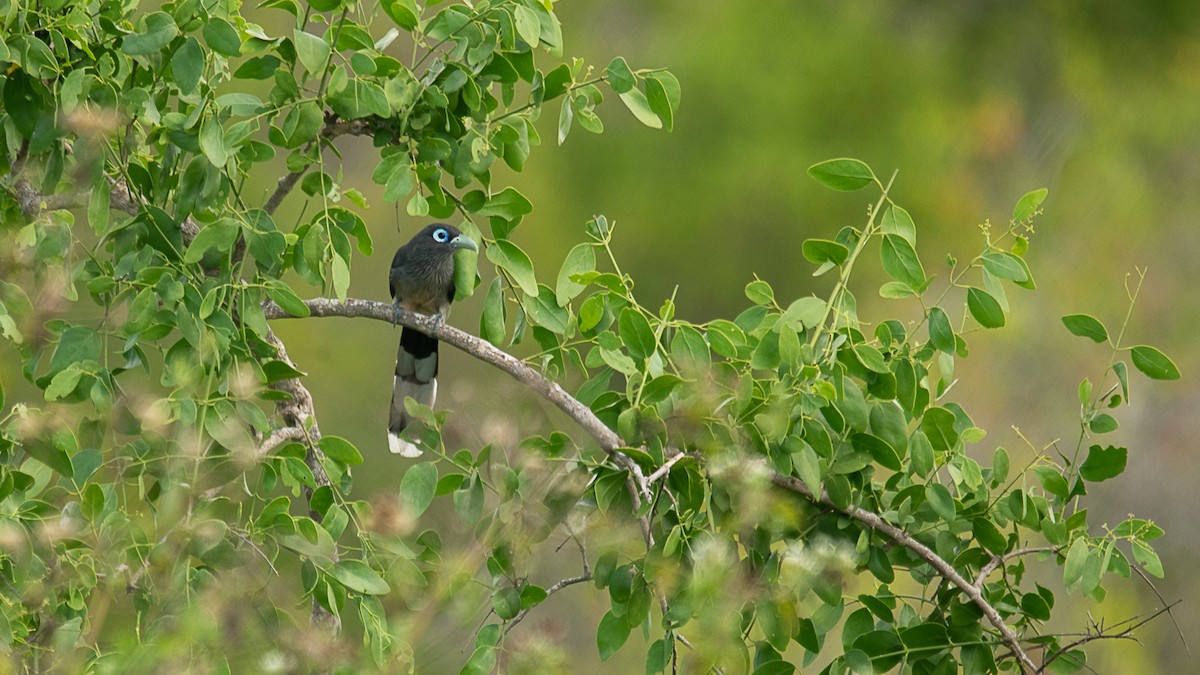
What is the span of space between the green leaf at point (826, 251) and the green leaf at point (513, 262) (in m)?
0.43

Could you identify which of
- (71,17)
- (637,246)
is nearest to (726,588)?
(71,17)

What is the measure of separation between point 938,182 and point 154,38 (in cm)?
1515

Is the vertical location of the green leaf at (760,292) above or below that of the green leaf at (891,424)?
above

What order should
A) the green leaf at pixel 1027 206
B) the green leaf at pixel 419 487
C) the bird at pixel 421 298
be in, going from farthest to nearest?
the bird at pixel 421 298, the green leaf at pixel 1027 206, the green leaf at pixel 419 487

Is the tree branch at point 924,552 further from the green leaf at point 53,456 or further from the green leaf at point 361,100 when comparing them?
the green leaf at point 53,456

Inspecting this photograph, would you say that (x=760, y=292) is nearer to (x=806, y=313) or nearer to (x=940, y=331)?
(x=806, y=313)

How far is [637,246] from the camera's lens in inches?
689

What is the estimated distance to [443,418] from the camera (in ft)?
6.18

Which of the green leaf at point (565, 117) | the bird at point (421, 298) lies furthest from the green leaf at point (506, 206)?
the bird at point (421, 298)

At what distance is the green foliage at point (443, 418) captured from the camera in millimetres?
1815

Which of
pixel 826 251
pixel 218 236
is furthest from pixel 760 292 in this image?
pixel 218 236

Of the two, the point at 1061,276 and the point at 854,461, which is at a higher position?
the point at 854,461

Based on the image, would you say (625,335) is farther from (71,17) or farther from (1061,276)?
(1061,276)

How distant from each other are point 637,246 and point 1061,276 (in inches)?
216
